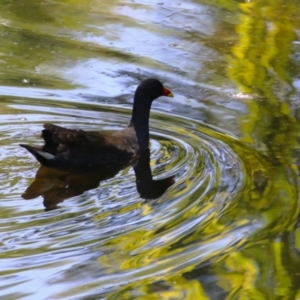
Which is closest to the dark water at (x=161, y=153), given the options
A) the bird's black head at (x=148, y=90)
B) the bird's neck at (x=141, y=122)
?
the bird's neck at (x=141, y=122)

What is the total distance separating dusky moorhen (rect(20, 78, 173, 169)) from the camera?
663 centimetres

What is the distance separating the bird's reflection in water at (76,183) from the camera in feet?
20.0

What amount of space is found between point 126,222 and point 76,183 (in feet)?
3.77

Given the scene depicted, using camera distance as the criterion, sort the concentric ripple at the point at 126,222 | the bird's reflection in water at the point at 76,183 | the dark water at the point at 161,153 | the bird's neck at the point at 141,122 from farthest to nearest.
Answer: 1. the bird's neck at the point at 141,122
2. the bird's reflection in water at the point at 76,183
3. the dark water at the point at 161,153
4. the concentric ripple at the point at 126,222

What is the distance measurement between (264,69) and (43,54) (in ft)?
8.97

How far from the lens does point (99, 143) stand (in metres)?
6.98

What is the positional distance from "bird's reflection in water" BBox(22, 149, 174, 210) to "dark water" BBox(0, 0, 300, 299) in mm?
23

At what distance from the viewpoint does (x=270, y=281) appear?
484 cm

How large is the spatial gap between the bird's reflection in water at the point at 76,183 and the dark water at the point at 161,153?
2cm

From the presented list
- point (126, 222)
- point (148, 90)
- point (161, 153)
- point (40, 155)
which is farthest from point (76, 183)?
point (148, 90)

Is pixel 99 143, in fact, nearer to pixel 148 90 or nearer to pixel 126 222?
pixel 148 90

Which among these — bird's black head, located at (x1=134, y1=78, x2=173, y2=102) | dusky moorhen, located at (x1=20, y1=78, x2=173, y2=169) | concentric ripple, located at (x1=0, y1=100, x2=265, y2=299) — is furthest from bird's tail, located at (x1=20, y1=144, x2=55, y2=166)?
bird's black head, located at (x1=134, y1=78, x2=173, y2=102)

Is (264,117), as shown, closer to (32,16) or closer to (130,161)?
(130,161)

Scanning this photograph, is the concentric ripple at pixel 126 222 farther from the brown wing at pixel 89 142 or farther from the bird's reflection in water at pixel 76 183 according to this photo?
the brown wing at pixel 89 142
